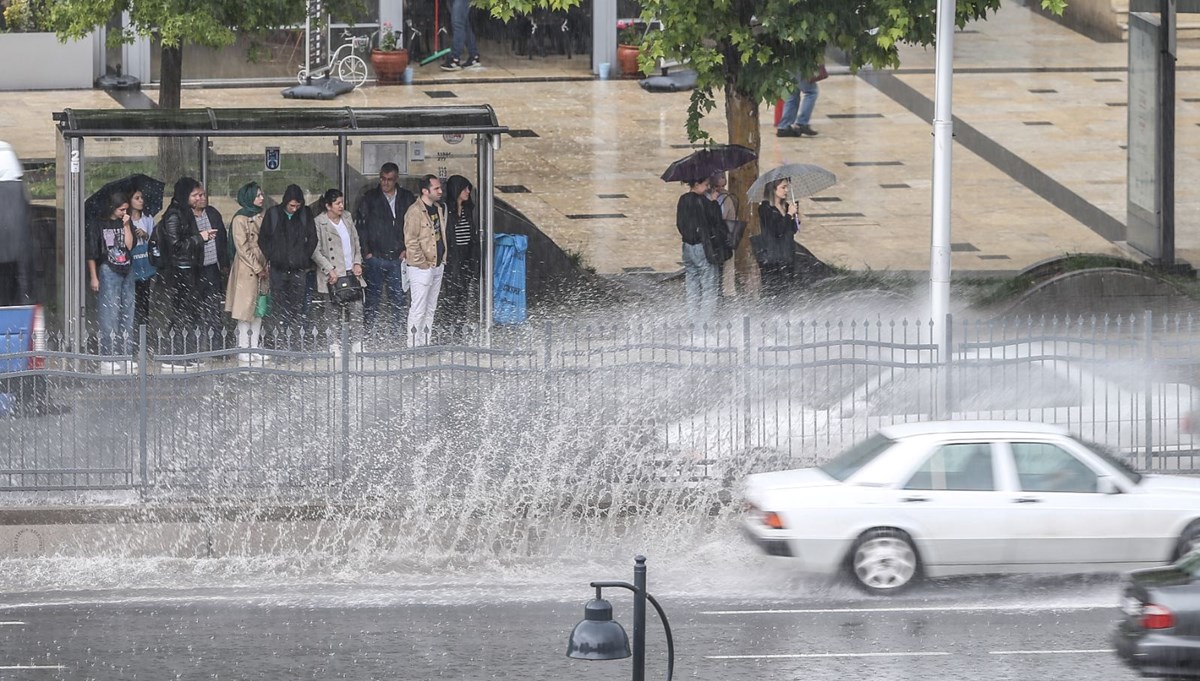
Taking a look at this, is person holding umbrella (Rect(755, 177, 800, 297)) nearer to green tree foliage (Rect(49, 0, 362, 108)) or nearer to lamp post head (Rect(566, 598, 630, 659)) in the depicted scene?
green tree foliage (Rect(49, 0, 362, 108))

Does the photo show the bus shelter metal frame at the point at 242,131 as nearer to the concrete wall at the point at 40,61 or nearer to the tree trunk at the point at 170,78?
the tree trunk at the point at 170,78

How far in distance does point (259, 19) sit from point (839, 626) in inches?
451

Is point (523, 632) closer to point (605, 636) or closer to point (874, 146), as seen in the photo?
point (605, 636)

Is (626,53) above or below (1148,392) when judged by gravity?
above

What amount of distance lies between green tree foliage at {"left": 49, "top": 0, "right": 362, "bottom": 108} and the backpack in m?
2.65

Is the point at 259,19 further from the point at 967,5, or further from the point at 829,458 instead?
the point at 829,458

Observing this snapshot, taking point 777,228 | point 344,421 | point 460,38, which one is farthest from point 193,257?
point 460,38

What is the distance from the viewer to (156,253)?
18312 mm

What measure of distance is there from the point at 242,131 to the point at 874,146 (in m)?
11.3

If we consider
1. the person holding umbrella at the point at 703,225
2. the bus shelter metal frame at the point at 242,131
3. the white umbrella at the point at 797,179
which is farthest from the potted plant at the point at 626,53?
the person holding umbrella at the point at 703,225

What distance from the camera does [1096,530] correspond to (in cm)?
1237

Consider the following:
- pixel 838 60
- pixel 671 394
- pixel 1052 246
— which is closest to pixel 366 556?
pixel 671 394

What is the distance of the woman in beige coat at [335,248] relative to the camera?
61.4 feet

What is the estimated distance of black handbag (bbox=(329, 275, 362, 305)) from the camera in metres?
18.8
